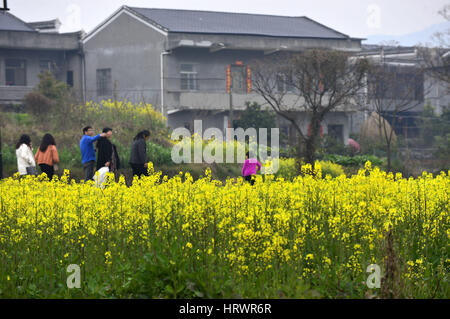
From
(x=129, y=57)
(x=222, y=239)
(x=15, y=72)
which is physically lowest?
(x=222, y=239)

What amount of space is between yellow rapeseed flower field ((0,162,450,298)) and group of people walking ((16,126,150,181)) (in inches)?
188

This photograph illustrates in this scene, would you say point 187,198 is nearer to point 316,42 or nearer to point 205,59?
point 205,59

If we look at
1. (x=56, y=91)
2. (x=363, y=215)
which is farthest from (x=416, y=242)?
(x=56, y=91)

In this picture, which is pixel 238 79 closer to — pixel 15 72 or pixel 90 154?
pixel 15 72

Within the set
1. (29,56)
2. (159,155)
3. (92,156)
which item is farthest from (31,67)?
(92,156)

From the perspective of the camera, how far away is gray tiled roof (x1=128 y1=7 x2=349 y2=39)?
3562cm

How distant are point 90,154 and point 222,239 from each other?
8382mm

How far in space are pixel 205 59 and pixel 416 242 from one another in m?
28.8

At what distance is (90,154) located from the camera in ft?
51.4

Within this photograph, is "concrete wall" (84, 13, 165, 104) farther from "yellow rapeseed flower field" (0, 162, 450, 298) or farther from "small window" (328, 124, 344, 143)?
"yellow rapeseed flower field" (0, 162, 450, 298)

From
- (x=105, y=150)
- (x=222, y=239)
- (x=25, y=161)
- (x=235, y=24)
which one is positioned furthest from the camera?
(x=235, y=24)

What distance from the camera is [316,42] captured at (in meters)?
38.2

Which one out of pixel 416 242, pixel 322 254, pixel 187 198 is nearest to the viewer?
pixel 322 254
